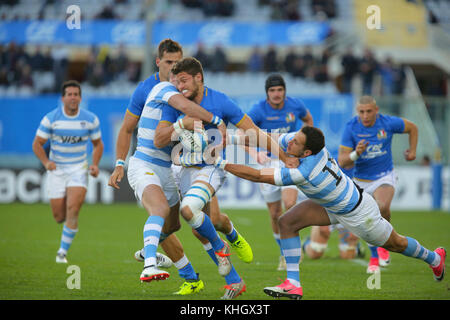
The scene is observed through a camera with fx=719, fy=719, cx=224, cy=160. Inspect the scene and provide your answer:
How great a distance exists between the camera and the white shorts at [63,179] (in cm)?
1102

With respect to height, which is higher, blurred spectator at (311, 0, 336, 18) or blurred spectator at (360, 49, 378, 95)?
blurred spectator at (311, 0, 336, 18)

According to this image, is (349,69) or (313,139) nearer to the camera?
(313,139)

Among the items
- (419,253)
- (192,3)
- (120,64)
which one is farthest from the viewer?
(192,3)

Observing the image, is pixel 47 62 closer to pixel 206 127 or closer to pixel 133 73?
pixel 133 73

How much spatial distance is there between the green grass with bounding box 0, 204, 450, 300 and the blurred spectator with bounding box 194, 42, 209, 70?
35.7 feet

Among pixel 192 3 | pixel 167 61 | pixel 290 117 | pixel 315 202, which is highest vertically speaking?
pixel 192 3

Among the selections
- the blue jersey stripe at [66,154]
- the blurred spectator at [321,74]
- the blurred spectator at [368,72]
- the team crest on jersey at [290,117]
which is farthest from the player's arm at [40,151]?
the blurred spectator at [321,74]

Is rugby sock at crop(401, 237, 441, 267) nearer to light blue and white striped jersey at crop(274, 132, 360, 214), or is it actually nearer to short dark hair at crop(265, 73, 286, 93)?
light blue and white striped jersey at crop(274, 132, 360, 214)

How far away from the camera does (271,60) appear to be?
87.8 ft

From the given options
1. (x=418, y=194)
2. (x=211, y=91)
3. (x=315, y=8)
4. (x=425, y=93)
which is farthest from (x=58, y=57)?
(x=211, y=91)

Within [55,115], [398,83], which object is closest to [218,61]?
[398,83]

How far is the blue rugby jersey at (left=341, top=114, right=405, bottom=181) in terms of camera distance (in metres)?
10.1

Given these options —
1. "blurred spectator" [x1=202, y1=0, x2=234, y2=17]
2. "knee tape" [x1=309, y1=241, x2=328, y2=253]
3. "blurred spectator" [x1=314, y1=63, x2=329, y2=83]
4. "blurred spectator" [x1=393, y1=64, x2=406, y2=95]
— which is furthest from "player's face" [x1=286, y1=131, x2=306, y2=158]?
"blurred spectator" [x1=202, y1=0, x2=234, y2=17]

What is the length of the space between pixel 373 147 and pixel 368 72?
15.4 metres
